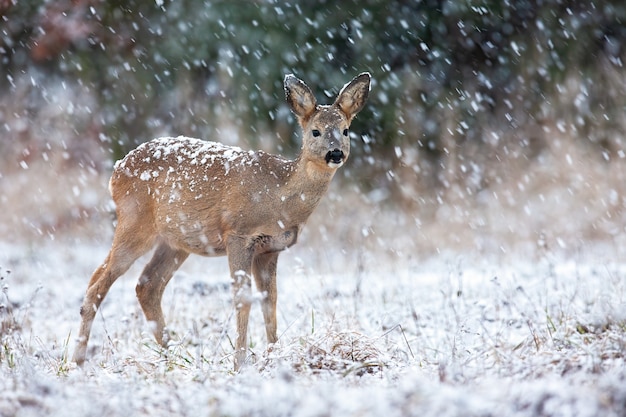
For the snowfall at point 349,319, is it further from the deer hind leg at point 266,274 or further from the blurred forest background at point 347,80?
the blurred forest background at point 347,80

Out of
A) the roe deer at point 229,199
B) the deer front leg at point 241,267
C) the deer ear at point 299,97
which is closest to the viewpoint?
the deer front leg at point 241,267

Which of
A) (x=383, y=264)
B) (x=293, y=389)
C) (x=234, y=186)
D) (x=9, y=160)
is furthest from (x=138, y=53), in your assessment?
(x=293, y=389)

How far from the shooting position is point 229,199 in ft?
18.1

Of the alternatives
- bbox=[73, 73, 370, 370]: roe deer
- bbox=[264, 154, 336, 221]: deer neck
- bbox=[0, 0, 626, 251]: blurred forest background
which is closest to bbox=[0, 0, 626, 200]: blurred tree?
bbox=[0, 0, 626, 251]: blurred forest background

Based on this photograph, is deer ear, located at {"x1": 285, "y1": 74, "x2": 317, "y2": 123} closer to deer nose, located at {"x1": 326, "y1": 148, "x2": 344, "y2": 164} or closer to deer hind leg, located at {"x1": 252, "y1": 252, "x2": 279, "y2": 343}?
deer nose, located at {"x1": 326, "y1": 148, "x2": 344, "y2": 164}

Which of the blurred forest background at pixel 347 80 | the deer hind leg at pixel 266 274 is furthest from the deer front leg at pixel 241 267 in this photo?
the blurred forest background at pixel 347 80

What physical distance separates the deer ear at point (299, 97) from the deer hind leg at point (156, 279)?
1.42 metres

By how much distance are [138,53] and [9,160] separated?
A: 8.48 feet

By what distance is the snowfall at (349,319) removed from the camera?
3316 millimetres

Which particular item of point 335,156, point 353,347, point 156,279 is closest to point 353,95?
point 335,156

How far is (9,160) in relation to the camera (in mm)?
12336

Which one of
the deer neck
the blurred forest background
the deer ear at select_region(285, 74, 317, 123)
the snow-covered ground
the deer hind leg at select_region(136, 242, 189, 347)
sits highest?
the blurred forest background

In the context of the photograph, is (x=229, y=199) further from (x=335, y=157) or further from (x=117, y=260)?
(x=117, y=260)

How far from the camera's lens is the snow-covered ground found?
10.5ft
